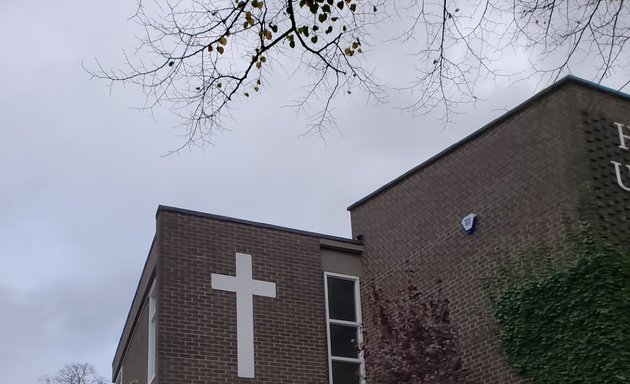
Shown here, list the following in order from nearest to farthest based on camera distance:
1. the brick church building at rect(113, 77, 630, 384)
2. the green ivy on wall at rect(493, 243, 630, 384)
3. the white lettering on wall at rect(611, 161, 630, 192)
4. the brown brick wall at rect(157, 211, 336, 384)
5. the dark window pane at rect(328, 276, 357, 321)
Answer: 1. the green ivy on wall at rect(493, 243, 630, 384)
2. the white lettering on wall at rect(611, 161, 630, 192)
3. the brick church building at rect(113, 77, 630, 384)
4. the brown brick wall at rect(157, 211, 336, 384)
5. the dark window pane at rect(328, 276, 357, 321)

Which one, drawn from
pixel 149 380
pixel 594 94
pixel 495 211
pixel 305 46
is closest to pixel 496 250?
pixel 495 211

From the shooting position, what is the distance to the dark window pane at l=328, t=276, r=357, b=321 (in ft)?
52.4

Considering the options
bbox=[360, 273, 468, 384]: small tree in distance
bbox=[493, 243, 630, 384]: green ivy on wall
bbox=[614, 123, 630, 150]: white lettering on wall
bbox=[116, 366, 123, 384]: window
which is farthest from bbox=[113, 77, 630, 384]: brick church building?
bbox=[116, 366, 123, 384]: window

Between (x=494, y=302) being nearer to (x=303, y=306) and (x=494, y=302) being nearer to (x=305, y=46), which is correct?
(x=303, y=306)

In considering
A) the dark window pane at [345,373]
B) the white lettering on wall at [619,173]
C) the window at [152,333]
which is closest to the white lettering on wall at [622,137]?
the white lettering on wall at [619,173]

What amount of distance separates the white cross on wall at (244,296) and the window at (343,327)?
3.73ft

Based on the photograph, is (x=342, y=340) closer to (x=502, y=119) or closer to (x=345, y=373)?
(x=345, y=373)

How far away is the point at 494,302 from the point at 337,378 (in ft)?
11.2

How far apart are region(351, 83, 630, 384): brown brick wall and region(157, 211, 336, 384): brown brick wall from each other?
1.25 metres

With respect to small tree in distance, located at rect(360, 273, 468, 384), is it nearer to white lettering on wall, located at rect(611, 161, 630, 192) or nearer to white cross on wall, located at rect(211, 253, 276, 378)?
white cross on wall, located at rect(211, 253, 276, 378)

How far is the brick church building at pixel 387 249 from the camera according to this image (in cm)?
1270

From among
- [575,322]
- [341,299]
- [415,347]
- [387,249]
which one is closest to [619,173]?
[575,322]

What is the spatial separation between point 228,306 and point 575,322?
18.2ft

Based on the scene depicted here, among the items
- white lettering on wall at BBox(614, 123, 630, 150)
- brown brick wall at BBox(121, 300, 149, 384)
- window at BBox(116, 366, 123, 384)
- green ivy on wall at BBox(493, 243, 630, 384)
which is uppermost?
white lettering on wall at BBox(614, 123, 630, 150)
